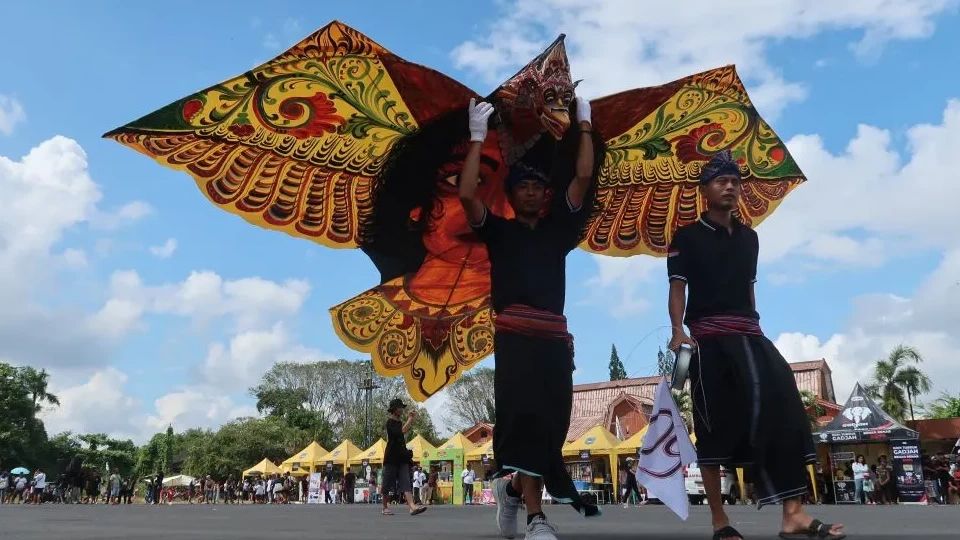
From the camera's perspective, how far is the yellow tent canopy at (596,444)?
24.4 meters

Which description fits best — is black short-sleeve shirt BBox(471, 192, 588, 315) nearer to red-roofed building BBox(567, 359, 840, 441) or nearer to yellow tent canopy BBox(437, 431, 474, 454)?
yellow tent canopy BBox(437, 431, 474, 454)

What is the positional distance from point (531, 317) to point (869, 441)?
20123 millimetres

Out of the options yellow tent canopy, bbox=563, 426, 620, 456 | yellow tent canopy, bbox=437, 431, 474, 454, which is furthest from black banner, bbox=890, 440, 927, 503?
yellow tent canopy, bbox=437, 431, 474, 454

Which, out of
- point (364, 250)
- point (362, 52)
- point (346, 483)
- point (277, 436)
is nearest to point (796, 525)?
point (364, 250)

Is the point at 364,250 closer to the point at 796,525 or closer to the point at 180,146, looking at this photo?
the point at 180,146

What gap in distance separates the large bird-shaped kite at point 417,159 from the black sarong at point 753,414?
4.56 ft

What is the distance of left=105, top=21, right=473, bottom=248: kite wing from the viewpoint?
12.9 feet

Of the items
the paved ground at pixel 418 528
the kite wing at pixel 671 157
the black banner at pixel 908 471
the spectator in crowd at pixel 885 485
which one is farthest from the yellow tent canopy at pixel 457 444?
the kite wing at pixel 671 157

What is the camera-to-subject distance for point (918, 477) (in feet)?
64.3

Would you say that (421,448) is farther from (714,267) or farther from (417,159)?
(714,267)

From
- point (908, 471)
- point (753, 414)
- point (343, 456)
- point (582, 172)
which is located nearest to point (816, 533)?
point (753, 414)

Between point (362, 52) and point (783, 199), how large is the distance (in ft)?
9.41

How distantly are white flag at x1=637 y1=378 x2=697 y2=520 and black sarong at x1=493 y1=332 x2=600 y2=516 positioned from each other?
397mm

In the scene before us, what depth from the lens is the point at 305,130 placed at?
14.1 feet
